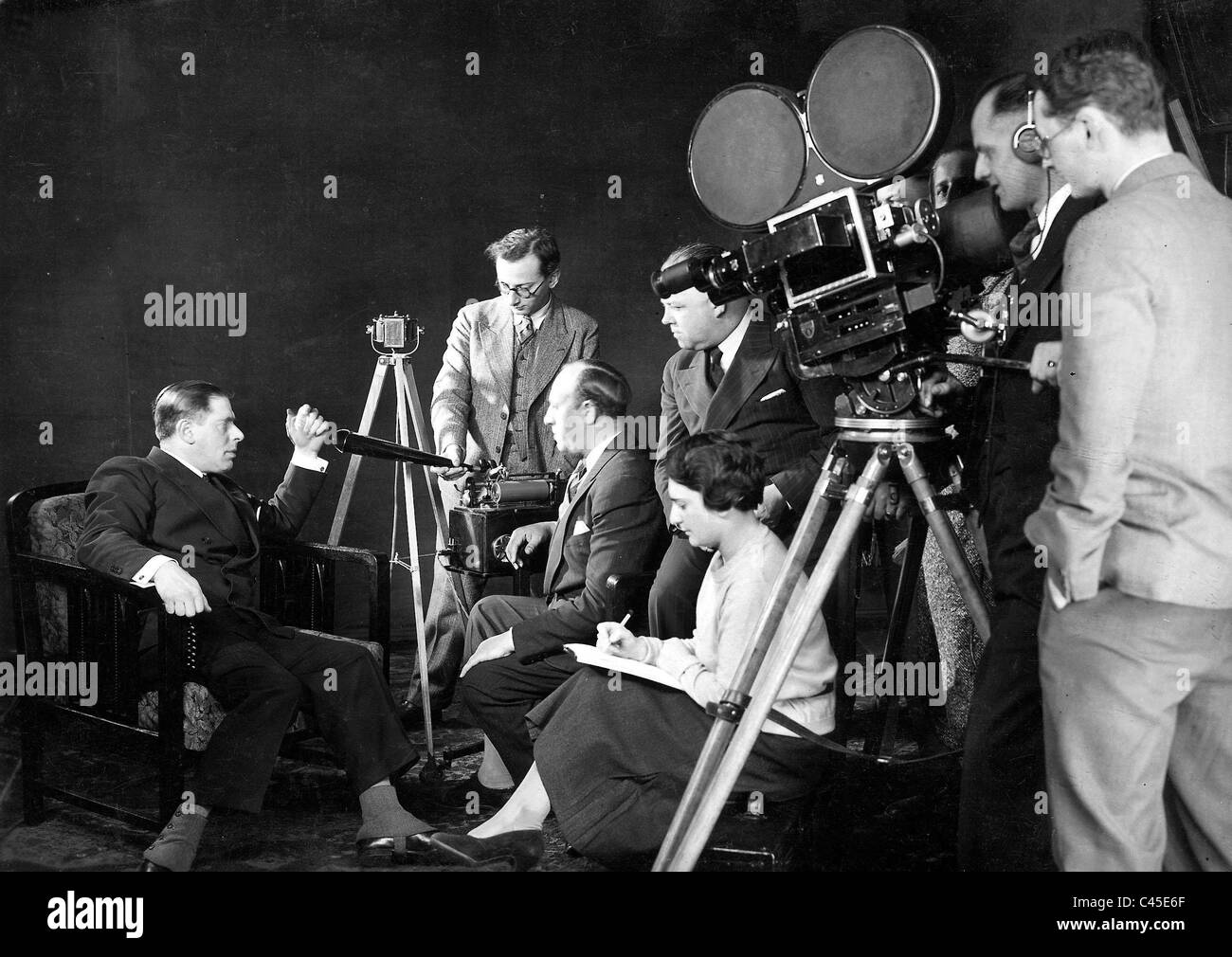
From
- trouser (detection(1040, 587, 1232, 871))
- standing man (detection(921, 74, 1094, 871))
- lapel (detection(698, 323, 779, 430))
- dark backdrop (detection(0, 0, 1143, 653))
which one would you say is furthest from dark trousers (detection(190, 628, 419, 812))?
trouser (detection(1040, 587, 1232, 871))

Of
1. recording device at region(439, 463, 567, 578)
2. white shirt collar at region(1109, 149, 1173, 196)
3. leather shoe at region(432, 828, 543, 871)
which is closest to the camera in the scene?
white shirt collar at region(1109, 149, 1173, 196)

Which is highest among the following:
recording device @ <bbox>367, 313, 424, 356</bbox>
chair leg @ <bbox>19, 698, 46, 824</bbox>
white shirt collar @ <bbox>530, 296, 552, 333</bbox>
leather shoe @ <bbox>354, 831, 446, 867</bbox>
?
white shirt collar @ <bbox>530, 296, 552, 333</bbox>

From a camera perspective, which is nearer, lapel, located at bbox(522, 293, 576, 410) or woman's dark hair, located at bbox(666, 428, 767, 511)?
woman's dark hair, located at bbox(666, 428, 767, 511)

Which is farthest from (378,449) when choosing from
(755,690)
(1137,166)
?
(1137,166)

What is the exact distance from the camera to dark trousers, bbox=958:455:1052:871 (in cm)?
243

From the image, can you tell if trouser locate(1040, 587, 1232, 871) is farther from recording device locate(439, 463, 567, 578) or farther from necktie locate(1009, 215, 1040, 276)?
recording device locate(439, 463, 567, 578)

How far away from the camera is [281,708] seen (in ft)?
10.6

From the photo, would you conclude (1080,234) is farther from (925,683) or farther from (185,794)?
(185,794)

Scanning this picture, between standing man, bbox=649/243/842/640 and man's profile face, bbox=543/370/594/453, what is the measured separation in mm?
411

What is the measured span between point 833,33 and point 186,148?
251cm

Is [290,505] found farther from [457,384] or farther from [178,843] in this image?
[178,843]

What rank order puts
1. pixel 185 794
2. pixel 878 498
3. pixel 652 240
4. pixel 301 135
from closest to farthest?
pixel 878 498
pixel 185 794
pixel 301 135
pixel 652 240

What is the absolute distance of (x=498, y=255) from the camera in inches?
171
